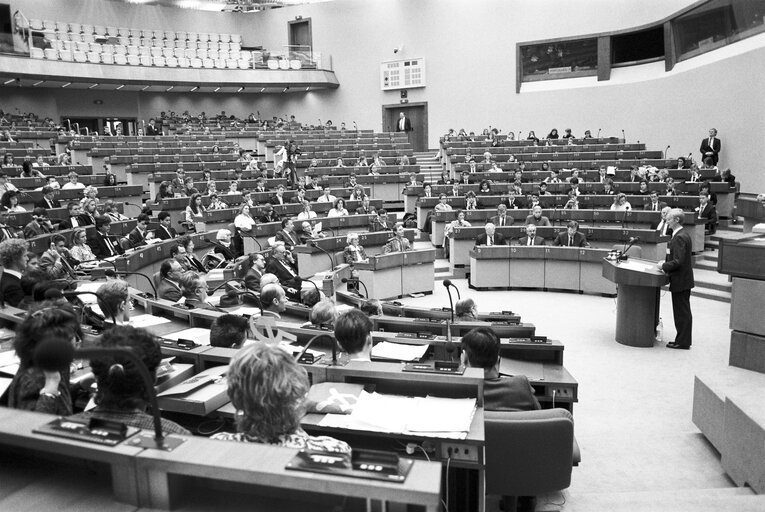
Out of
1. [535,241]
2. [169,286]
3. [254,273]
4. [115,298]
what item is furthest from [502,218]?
[115,298]

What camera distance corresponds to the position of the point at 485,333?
303 centimetres

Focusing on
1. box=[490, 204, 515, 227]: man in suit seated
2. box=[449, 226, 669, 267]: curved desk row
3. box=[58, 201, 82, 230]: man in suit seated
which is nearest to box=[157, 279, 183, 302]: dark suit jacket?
box=[58, 201, 82, 230]: man in suit seated

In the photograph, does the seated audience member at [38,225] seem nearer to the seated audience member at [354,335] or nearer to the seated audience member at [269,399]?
the seated audience member at [354,335]

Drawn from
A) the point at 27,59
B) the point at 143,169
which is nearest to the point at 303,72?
the point at 27,59

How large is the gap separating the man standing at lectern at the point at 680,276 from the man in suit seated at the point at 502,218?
4545mm

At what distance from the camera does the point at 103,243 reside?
8578 millimetres

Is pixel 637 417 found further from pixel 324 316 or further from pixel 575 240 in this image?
pixel 575 240

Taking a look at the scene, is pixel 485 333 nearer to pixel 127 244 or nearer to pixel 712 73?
pixel 127 244

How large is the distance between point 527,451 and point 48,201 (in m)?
9.78

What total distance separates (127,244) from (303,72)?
15474 millimetres

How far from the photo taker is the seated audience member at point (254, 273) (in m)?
6.42

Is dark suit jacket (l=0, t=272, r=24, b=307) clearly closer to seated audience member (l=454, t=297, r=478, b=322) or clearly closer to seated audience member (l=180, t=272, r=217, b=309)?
seated audience member (l=180, t=272, r=217, b=309)

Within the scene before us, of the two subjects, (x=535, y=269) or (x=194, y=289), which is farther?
(x=535, y=269)

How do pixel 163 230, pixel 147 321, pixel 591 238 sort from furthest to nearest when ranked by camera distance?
pixel 591 238 → pixel 163 230 → pixel 147 321
